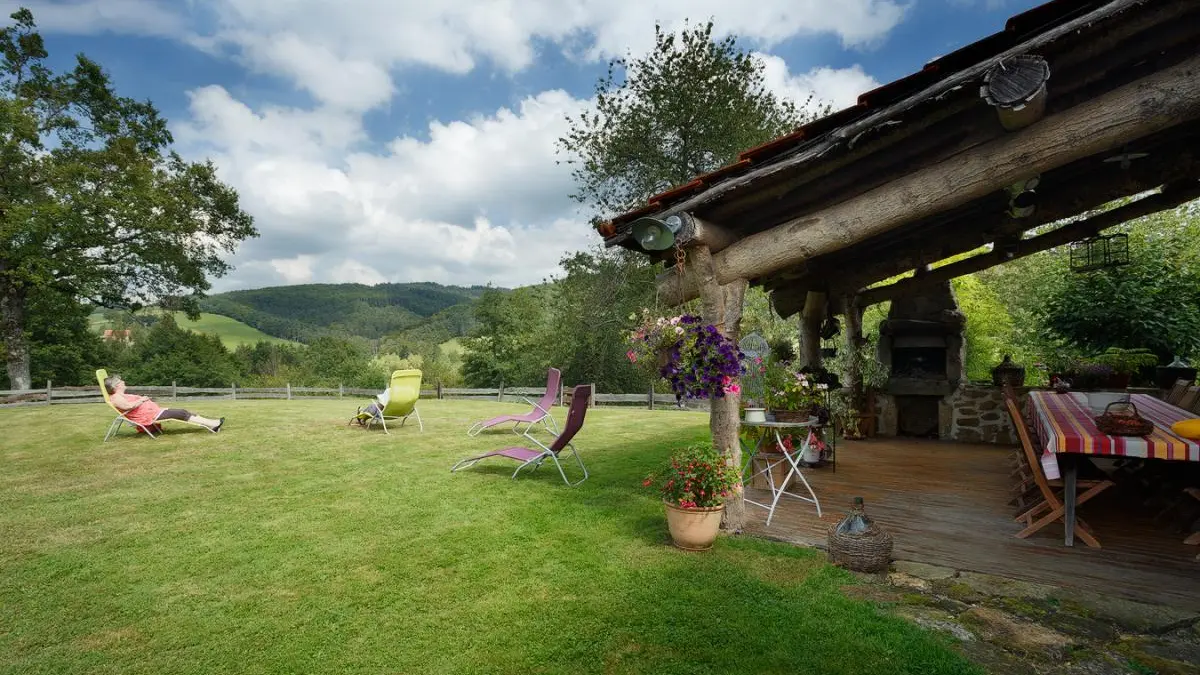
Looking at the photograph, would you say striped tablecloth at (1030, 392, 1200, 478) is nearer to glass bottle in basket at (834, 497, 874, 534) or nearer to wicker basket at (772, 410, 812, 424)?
glass bottle in basket at (834, 497, 874, 534)

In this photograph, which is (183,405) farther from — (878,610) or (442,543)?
(878,610)

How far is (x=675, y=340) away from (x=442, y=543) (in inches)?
89.7

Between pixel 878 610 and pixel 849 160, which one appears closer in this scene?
pixel 878 610

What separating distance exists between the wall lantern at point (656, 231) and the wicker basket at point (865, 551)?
2.27m

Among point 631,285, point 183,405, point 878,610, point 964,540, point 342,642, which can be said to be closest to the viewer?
point 342,642

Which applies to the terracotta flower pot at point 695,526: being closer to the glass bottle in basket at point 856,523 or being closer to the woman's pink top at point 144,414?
the glass bottle in basket at point 856,523

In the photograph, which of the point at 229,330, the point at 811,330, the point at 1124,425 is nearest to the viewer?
the point at 1124,425

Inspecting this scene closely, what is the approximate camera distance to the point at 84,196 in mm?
18219

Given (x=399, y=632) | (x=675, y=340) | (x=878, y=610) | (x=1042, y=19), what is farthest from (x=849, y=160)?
(x=399, y=632)

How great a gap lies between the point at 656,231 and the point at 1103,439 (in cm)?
317

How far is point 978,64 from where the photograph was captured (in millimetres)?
3064

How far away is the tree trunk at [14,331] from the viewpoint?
60.3 ft

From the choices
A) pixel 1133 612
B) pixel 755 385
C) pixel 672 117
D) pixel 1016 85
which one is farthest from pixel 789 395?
pixel 672 117

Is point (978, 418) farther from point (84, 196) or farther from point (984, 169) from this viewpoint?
point (84, 196)
